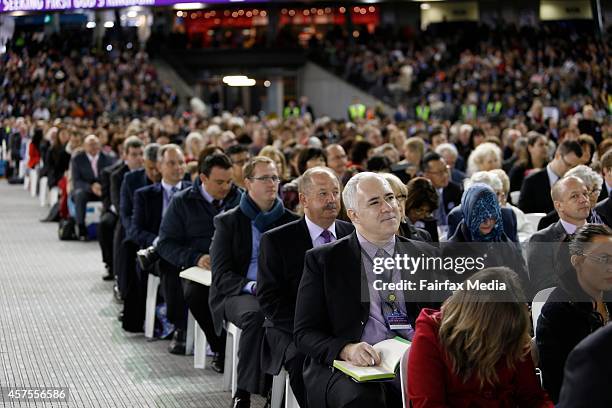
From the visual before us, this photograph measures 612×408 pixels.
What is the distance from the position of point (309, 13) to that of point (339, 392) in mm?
37599

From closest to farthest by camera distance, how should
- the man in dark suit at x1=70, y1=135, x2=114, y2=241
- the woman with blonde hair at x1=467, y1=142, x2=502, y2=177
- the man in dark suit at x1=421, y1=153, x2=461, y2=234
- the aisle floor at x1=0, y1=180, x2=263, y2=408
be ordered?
the aisle floor at x1=0, y1=180, x2=263, y2=408
the man in dark suit at x1=421, y1=153, x2=461, y2=234
the woman with blonde hair at x1=467, y1=142, x2=502, y2=177
the man in dark suit at x1=70, y1=135, x2=114, y2=241

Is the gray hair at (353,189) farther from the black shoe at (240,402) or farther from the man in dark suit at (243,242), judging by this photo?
the black shoe at (240,402)

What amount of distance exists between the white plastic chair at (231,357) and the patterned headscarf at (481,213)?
137 centimetres

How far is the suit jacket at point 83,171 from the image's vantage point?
41.5 feet

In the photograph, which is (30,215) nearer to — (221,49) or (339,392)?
(339,392)

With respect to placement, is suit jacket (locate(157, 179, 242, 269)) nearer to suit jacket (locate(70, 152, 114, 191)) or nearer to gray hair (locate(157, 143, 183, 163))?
gray hair (locate(157, 143, 183, 163))

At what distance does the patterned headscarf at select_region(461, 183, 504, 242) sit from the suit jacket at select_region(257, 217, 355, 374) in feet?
3.32

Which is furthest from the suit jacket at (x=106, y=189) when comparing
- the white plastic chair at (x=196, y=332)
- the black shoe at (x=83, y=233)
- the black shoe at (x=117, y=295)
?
the white plastic chair at (x=196, y=332)

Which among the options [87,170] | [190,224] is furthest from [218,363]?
[87,170]

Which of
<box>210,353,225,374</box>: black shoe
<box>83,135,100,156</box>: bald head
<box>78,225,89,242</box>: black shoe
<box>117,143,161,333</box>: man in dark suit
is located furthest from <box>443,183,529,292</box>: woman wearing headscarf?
<box>78,225,89,242</box>: black shoe

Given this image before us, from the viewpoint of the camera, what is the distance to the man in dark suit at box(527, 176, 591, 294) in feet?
17.8

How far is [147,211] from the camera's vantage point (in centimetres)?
809

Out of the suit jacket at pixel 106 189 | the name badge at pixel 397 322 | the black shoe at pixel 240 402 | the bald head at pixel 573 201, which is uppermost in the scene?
the bald head at pixel 573 201

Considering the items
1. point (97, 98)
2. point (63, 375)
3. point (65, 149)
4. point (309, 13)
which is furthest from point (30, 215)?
point (309, 13)
